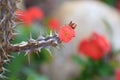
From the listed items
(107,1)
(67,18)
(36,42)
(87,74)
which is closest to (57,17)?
(67,18)

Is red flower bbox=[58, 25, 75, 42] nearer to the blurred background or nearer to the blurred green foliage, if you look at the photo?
the blurred background

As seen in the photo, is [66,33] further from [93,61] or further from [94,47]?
[93,61]

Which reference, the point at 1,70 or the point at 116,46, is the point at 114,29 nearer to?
the point at 116,46

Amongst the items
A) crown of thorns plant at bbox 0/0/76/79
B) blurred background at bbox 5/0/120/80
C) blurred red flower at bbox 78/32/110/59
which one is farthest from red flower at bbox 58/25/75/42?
blurred red flower at bbox 78/32/110/59

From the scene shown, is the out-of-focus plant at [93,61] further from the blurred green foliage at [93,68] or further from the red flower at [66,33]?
the red flower at [66,33]

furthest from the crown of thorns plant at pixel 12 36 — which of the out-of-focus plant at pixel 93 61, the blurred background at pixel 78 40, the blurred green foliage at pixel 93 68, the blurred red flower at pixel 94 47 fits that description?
the blurred green foliage at pixel 93 68

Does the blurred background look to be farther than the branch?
Yes
